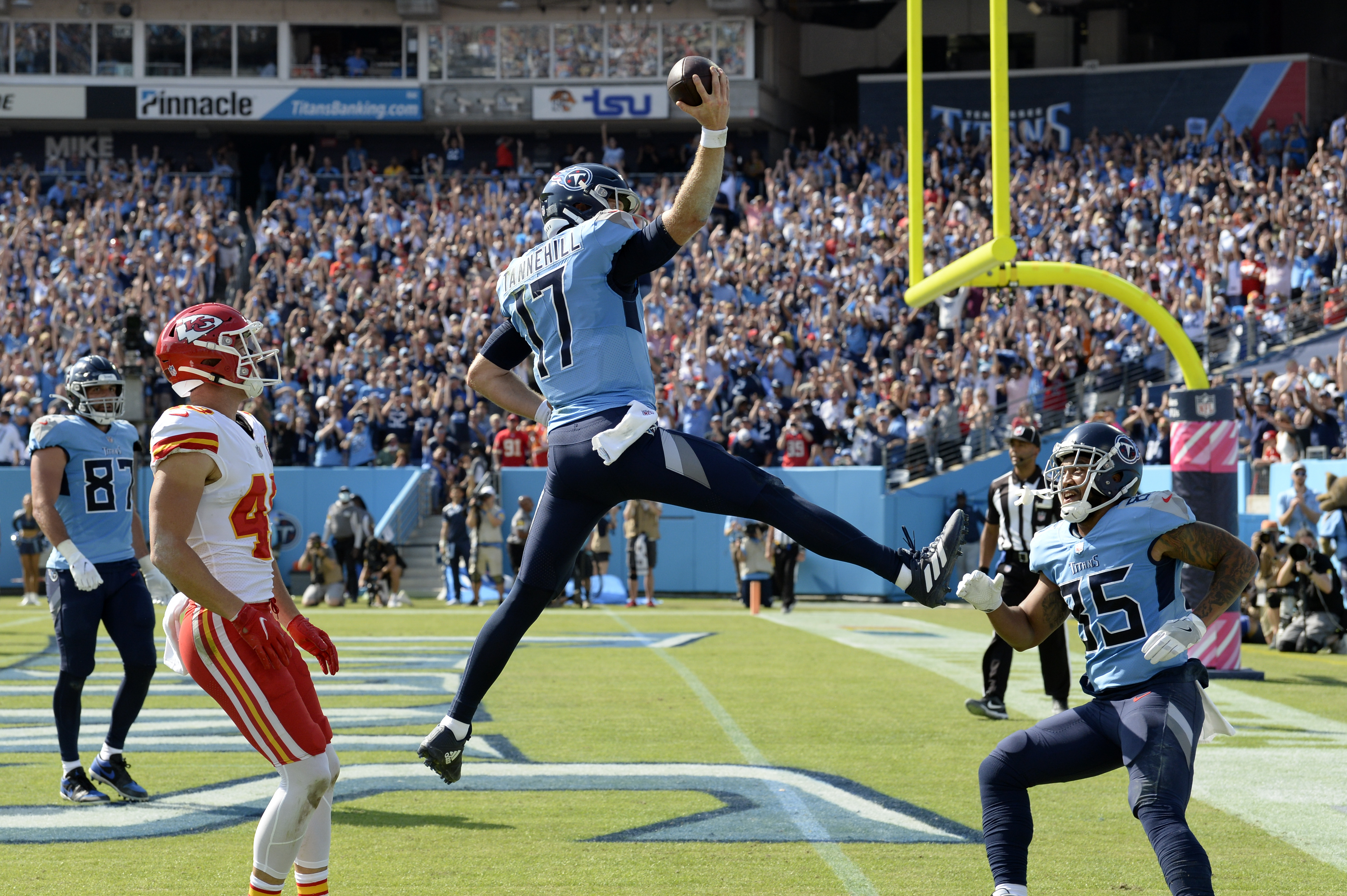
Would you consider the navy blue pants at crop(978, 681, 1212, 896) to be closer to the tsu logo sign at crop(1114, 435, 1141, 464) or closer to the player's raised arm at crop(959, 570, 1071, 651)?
the player's raised arm at crop(959, 570, 1071, 651)

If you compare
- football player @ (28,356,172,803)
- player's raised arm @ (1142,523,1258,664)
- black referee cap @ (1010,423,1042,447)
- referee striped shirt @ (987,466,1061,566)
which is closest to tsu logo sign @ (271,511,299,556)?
referee striped shirt @ (987,466,1061,566)

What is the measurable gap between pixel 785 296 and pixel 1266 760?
18.5 metres

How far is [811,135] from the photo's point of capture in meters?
32.8

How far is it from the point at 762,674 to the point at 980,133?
2337cm

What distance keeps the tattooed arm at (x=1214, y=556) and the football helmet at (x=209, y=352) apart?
288 cm

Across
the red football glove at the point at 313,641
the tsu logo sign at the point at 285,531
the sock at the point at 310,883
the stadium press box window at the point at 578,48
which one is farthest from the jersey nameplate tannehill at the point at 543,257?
the stadium press box window at the point at 578,48

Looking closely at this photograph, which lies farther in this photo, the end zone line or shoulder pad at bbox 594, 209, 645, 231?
the end zone line

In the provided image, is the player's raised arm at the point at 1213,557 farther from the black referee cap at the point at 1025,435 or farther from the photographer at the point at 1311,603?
the photographer at the point at 1311,603

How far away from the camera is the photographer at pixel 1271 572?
1493 cm

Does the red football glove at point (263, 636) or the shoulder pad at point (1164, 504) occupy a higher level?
the shoulder pad at point (1164, 504)

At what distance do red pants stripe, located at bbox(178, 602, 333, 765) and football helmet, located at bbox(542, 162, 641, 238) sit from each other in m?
A: 1.66

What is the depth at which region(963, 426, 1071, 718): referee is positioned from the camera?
9680 mm

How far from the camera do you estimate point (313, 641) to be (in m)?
4.65

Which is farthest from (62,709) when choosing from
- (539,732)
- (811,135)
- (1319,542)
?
(811,135)
